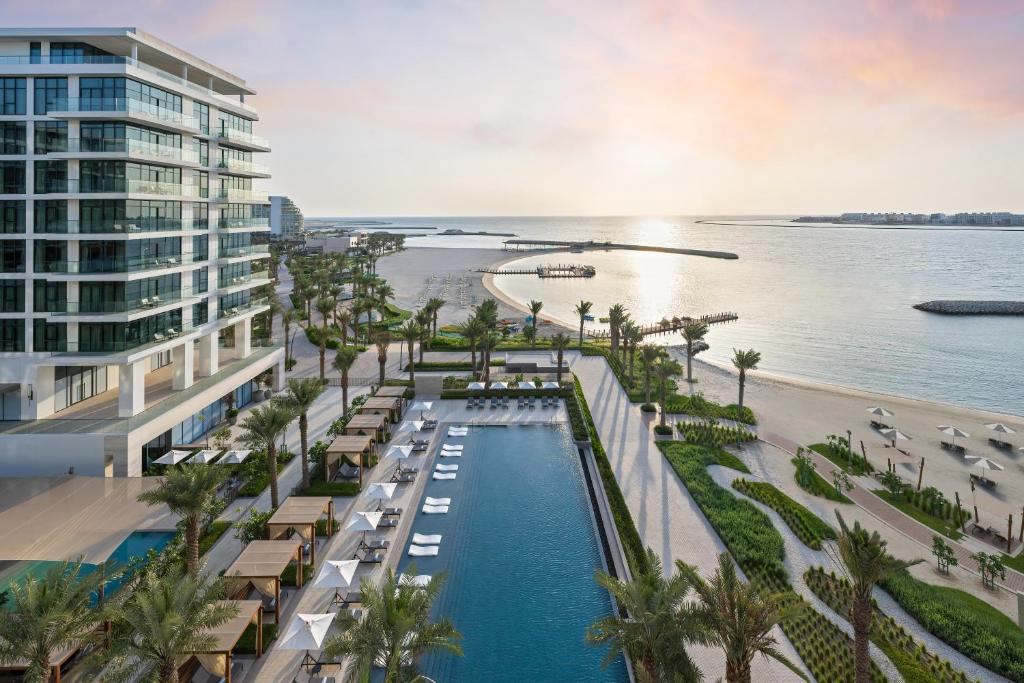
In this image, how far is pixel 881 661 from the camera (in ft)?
62.2

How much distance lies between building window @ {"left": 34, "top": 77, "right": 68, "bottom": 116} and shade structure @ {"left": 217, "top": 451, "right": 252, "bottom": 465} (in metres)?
19.6

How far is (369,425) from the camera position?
1393 inches

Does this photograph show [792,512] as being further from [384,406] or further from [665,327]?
[665,327]

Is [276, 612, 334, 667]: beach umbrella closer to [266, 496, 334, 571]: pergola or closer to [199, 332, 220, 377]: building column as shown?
[266, 496, 334, 571]: pergola

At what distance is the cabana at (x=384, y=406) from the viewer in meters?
39.0

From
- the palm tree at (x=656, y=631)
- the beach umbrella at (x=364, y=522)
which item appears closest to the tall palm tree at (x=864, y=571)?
the palm tree at (x=656, y=631)

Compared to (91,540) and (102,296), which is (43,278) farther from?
(91,540)

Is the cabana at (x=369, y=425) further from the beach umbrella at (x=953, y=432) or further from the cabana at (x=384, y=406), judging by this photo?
the beach umbrella at (x=953, y=432)

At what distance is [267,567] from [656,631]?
13.0 meters

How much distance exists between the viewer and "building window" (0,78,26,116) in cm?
3067

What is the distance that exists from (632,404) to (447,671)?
100ft

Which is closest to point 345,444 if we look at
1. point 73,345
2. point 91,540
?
point 91,540

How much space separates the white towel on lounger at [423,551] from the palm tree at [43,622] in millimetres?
10961

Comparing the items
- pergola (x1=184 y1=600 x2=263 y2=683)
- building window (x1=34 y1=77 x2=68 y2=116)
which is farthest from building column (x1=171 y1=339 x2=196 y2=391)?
pergola (x1=184 y1=600 x2=263 y2=683)
